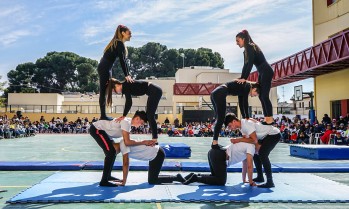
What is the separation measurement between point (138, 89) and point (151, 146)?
105 cm

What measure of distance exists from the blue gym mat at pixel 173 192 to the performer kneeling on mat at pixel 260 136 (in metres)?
0.40

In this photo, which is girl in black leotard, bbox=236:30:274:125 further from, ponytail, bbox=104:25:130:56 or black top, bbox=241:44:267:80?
ponytail, bbox=104:25:130:56

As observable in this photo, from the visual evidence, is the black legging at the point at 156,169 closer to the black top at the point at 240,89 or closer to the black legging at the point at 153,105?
the black legging at the point at 153,105

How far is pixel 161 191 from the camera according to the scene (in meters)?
5.61

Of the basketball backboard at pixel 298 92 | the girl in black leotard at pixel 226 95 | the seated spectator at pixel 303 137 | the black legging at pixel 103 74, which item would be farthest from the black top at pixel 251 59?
the basketball backboard at pixel 298 92

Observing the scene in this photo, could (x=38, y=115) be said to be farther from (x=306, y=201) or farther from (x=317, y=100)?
(x=306, y=201)

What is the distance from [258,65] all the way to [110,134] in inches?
121

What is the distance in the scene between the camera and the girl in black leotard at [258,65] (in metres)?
6.66

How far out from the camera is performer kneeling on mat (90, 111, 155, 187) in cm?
595

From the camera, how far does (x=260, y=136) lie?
6285 mm

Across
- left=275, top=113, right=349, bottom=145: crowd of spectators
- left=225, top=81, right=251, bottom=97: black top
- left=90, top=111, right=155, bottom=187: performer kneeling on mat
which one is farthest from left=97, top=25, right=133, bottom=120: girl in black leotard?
left=275, top=113, right=349, bottom=145: crowd of spectators

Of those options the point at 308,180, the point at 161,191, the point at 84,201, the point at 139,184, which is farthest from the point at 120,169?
the point at 308,180

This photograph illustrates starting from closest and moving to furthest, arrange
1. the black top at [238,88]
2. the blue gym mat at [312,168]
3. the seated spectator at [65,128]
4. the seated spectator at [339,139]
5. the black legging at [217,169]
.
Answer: the black legging at [217,169] < the black top at [238,88] < the blue gym mat at [312,168] < the seated spectator at [339,139] < the seated spectator at [65,128]

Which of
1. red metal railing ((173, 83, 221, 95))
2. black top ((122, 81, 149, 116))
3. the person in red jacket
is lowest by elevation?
the person in red jacket
